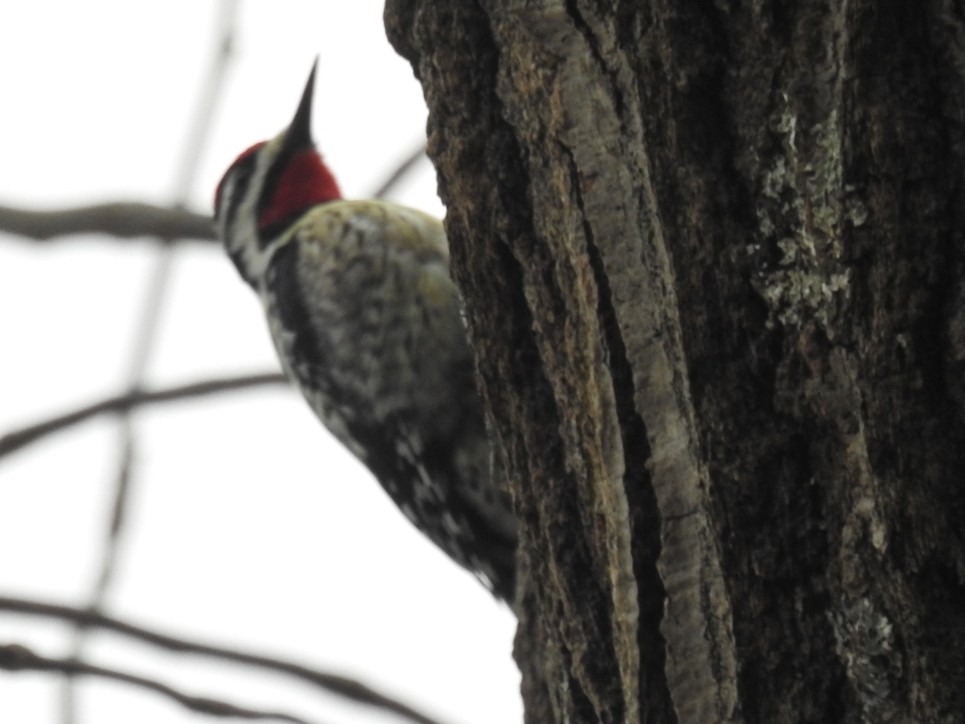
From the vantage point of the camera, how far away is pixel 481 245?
165 cm

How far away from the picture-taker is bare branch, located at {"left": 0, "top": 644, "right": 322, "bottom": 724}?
1508 millimetres

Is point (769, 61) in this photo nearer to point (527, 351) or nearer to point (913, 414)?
point (913, 414)

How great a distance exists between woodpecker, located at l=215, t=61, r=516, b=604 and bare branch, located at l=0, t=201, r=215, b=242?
0.41m

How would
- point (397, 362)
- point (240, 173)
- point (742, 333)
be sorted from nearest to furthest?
point (742, 333) → point (397, 362) → point (240, 173)

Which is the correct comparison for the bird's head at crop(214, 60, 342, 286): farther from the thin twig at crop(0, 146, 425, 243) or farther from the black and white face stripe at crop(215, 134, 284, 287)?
the thin twig at crop(0, 146, 425, 243)

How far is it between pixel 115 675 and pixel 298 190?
9.02 feet

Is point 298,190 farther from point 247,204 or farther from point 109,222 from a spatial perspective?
point 109,222

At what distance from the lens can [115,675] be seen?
154cm

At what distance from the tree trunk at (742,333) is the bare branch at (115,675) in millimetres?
409

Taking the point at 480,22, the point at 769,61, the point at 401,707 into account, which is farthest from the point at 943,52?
the point at 401,707

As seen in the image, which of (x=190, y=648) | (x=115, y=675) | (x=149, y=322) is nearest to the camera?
(x=115, y=675)

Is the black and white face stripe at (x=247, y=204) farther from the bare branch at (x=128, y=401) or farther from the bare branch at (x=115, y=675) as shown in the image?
the bare branch at (x=115, y=675)

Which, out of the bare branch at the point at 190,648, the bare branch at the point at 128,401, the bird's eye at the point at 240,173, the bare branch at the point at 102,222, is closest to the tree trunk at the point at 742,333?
the bare branch at the point at 190,648

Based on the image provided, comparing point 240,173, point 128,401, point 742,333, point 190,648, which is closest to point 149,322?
point 128,401
